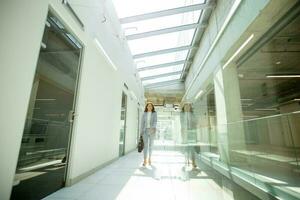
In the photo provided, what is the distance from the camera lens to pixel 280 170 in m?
2.60

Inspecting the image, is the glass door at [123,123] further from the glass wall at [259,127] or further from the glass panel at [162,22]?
the glass wall at [259,127]

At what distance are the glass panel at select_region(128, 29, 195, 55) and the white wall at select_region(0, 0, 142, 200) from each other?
8.30 feet

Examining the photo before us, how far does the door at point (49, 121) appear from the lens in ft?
8.05

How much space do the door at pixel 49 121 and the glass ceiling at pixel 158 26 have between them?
201cm

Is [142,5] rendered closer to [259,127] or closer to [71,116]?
[71,116]

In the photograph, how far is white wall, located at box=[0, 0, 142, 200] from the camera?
4.79ft

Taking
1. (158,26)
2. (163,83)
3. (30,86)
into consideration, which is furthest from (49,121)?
(163,83)

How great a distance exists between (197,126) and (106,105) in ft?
9.47

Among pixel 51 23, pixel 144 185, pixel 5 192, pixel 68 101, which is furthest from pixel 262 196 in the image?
pixel 68 101

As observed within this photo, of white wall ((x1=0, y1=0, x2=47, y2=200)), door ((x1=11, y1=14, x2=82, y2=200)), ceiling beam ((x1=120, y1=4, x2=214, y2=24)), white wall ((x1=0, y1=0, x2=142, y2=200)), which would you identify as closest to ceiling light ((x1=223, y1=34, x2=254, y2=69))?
ceiling beam ((x1=120, y1=4, x2=214, y2=24))

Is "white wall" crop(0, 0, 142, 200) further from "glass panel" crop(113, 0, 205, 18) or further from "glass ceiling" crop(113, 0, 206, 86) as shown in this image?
"glass ceiling" crop(113, 0, 206, 86)

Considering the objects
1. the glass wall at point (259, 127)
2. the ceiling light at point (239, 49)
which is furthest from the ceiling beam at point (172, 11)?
the glass wall at point (259, 127)

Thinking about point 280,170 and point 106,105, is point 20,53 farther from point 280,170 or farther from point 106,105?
point 280,170

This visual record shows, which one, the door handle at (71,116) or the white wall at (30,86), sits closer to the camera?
the white wall at (30,86)
